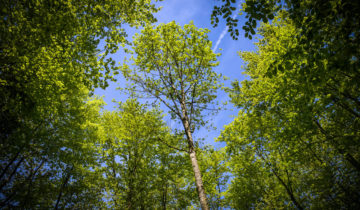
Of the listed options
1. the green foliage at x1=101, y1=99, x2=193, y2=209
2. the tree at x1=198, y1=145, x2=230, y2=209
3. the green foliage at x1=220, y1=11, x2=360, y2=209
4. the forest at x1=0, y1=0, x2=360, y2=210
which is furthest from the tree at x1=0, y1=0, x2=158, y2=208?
the tree at x1=198, y1=145, x2=230, y2=209

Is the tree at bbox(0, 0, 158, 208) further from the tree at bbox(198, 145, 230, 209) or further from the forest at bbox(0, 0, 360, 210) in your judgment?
the tree at bbox(198, 145, 230, 209)

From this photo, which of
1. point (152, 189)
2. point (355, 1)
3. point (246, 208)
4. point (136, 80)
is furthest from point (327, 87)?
point (246, 208)

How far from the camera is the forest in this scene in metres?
3.86

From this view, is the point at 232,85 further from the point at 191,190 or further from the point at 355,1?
the point at 355,1

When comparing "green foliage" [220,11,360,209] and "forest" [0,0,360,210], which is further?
"green foliage" [220,11,360,209]

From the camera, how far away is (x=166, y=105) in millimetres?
8367

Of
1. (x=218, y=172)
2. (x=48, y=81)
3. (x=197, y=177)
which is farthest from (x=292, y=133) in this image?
(x=218, y=172)

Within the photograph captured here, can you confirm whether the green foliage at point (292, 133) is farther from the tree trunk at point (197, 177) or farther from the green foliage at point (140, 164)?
the green foliage at point (140, 164)

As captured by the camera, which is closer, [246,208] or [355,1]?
[355,1]

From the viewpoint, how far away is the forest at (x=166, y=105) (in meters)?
3.86

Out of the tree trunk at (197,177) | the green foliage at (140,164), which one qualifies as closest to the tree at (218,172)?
the green foliage at (140,164)

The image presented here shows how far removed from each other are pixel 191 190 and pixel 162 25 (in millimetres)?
14133

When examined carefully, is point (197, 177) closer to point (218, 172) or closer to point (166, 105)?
point (166, 105)

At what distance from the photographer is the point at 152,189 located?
12.1 meters
